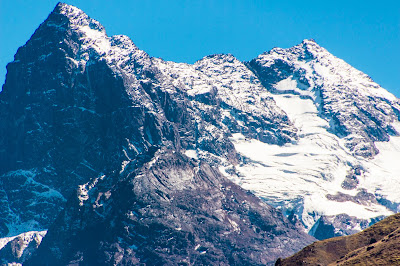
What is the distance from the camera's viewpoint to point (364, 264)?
19750cm

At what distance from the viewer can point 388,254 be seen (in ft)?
646

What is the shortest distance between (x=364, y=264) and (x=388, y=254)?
590 cm
